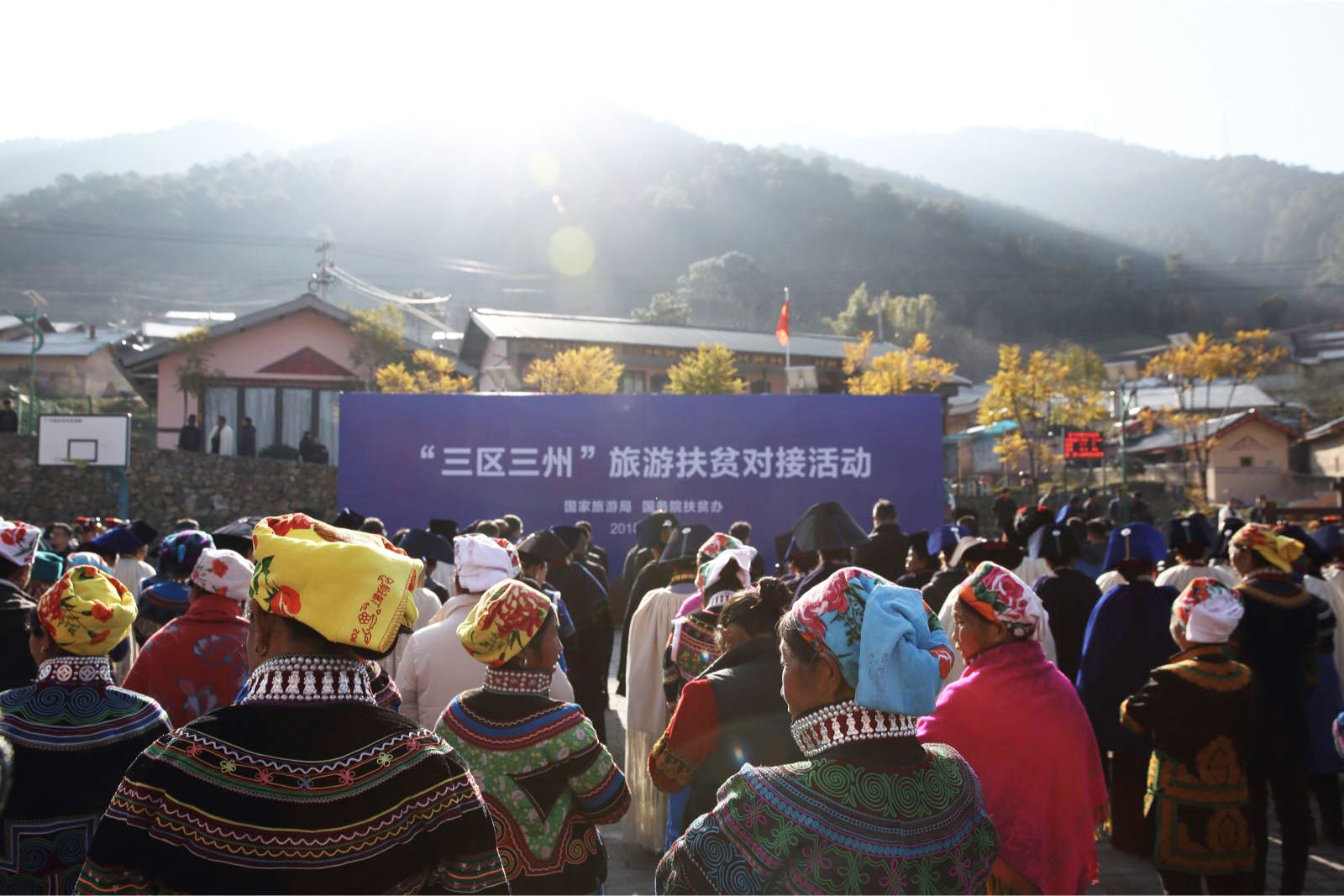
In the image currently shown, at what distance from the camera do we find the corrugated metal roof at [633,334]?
118 ft

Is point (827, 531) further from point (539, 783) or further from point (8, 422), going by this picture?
point (8, 422)

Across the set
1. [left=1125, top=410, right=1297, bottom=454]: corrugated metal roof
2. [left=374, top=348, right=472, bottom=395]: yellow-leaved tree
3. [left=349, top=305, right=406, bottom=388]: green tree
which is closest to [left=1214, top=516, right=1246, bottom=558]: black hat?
[left=374, top=348, right=472, bottom=395]: yellow-leaved tree

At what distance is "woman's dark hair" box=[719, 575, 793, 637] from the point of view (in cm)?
392

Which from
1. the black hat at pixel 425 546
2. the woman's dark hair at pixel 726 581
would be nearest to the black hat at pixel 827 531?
the woman's dark hair at pixel 726 581

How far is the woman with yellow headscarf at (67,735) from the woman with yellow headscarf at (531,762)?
961 millimetres

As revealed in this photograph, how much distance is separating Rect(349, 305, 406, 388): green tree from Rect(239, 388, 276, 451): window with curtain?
239 centimetres

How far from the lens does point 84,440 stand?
57.2 ft

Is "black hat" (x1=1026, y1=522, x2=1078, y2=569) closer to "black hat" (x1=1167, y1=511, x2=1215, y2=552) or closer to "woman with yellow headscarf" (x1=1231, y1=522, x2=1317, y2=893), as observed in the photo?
"black hat" (x1=1167, y1=511, x2=1215, y2=552)

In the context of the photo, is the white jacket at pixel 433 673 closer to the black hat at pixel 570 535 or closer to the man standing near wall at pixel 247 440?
the black hat at pixel 570 535

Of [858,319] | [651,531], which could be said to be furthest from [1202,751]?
[858,319]

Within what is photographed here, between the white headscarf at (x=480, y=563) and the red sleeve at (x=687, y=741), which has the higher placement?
the white headscarf at (x=480, y=563)

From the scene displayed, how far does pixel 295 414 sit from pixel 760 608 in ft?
85.3

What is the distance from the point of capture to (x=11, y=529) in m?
5.12

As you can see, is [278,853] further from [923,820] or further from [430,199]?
[430,199]
